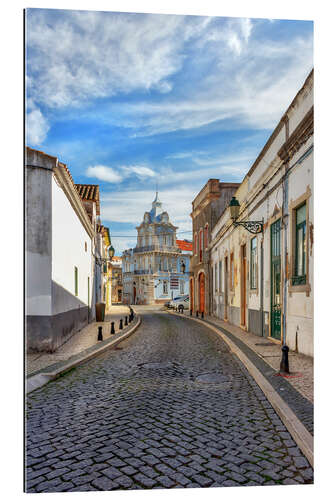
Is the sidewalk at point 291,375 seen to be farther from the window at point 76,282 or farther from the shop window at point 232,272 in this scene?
the shop window at point 232,272

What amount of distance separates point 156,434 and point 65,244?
767 centimetres

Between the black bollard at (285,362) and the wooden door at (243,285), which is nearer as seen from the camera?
the black bollard at (285,362)

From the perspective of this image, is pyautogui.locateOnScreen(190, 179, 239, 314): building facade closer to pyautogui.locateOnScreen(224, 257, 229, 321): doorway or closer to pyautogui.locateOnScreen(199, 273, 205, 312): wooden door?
pyautogui.locateOnScreen(199, 273, 205, 312): wooden door

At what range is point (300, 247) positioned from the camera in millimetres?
8305

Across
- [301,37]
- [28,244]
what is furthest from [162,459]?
[28,244]

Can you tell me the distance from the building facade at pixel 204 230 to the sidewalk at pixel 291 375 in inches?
588

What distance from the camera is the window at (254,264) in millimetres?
13234

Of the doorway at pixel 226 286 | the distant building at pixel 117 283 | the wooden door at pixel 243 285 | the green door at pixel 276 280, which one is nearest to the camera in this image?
the green door at pixel 276 280

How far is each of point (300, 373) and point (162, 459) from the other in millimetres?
3856

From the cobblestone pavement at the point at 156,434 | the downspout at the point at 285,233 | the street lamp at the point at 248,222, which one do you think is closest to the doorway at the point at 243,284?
the street lamp at the point at 248,222

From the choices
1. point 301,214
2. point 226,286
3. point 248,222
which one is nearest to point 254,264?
point 248,222

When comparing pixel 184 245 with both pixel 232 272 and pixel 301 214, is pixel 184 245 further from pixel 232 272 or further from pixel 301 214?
pixel 301 214

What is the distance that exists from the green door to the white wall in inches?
222

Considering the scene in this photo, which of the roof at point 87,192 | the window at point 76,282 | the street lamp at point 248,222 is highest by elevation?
the roof at point 87,192
